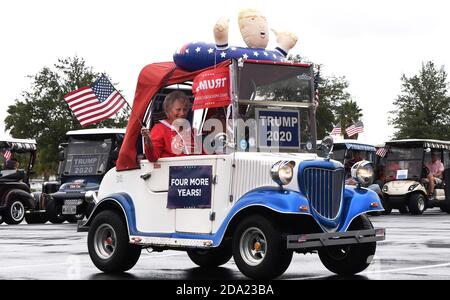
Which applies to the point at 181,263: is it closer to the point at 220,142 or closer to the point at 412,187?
the point at 220,142

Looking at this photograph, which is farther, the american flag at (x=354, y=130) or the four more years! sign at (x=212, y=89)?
the american flag at (x=354, y=130)

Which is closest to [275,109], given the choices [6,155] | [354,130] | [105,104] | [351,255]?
[351,255]

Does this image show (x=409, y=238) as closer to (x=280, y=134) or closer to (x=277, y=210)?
(x=280, y=134)

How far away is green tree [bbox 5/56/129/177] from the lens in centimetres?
6462

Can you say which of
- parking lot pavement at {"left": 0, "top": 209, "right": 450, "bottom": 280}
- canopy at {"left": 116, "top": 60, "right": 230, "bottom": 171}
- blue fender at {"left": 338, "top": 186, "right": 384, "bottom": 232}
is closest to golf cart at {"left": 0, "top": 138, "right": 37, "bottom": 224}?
parking lot pavement at {"left": 0, "top": 209, "right": 450, "bottom": 280}

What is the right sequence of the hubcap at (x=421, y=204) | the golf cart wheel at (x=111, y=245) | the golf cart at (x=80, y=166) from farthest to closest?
the hubcap at (x=421, y=204), the golf cart at (x=80, y=166), the golf cart wheel at (x=111, y=245)

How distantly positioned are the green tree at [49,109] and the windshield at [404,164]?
37106mm

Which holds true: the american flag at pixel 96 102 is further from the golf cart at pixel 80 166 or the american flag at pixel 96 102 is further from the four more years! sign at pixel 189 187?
the golf cart at pixel 80 166

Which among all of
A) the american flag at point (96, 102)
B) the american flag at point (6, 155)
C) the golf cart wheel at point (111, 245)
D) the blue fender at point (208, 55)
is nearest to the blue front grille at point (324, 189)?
the blue fender at point (208, 55)

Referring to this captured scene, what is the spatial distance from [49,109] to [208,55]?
5786 cm

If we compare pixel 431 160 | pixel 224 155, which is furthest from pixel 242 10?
pixel 431 160

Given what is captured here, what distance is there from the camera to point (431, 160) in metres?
29.9

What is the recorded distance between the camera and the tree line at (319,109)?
213 feet

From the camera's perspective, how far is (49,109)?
66438 millimetres
